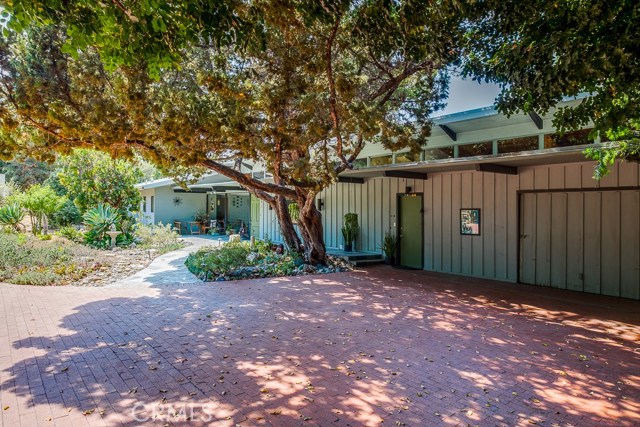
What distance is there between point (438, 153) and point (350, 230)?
3761mm

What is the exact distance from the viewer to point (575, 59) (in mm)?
3869

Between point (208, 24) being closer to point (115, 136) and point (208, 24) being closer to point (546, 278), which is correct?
point (115, 136)

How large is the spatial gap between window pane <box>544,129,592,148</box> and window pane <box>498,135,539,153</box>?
26 cm

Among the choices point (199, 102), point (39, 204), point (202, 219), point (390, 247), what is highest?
point (199, 102)

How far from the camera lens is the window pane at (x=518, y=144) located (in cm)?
851

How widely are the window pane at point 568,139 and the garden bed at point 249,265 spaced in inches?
227

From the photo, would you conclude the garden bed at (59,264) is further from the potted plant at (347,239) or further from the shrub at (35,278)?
the potted plant at (347,239)

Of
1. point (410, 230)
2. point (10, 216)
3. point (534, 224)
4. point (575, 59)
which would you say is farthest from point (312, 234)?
point (10, 216)

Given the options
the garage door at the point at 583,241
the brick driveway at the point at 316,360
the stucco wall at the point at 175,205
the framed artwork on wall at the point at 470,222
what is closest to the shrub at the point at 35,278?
the brick driveway at the point at 316,360

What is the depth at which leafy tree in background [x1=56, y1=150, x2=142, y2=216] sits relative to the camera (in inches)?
663

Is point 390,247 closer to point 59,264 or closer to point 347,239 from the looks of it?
point 347,239

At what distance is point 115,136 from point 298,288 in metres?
4.71

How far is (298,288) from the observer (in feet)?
28.0

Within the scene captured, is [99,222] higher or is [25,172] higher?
[25,172]
